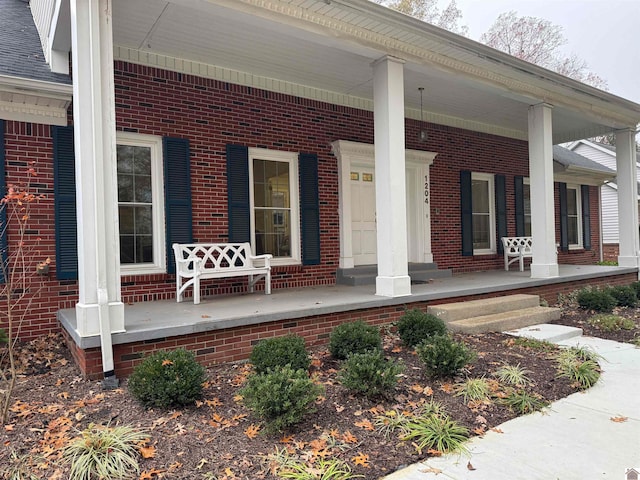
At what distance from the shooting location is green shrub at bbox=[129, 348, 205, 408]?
3074 millimetres

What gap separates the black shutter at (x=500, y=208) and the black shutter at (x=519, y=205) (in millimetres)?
494

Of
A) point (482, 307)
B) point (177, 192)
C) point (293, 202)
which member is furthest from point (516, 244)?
point (177, 192)

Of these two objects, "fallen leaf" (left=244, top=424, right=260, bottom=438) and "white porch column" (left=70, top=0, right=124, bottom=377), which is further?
"white porch column" (left=70, top=0, right=124, bottom=377)

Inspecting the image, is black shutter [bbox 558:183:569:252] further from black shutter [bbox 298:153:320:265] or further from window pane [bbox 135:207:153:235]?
window pane [bbox 135:207:153:235]

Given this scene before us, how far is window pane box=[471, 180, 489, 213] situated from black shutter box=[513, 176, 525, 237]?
929 mm

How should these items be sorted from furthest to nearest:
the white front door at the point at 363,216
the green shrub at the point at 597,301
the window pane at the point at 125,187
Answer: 1. the white front door at the point at 363,216
2. the green shrub at the point at 597,301
3. the window pane at the point at 125,187

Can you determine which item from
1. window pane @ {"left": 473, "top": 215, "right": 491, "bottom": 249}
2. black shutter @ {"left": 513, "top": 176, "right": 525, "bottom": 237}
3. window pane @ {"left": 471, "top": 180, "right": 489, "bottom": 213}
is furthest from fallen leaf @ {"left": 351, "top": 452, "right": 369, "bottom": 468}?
black shutter @ {"left": 513, "top": 176, "right": 525, "bottom": 237}

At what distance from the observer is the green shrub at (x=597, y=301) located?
6742 millimetres

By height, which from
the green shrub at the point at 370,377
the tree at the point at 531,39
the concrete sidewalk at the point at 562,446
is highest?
the tree at the point at 531,39

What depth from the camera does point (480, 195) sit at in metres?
9.85

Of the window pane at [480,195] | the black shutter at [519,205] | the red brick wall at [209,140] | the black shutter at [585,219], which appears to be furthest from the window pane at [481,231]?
the black shutter at [585,219]

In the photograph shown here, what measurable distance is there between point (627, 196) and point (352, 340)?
815 centimetres

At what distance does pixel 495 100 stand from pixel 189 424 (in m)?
7.43

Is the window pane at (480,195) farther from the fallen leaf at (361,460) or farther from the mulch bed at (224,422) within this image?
the fallen leaf at (361,460)
